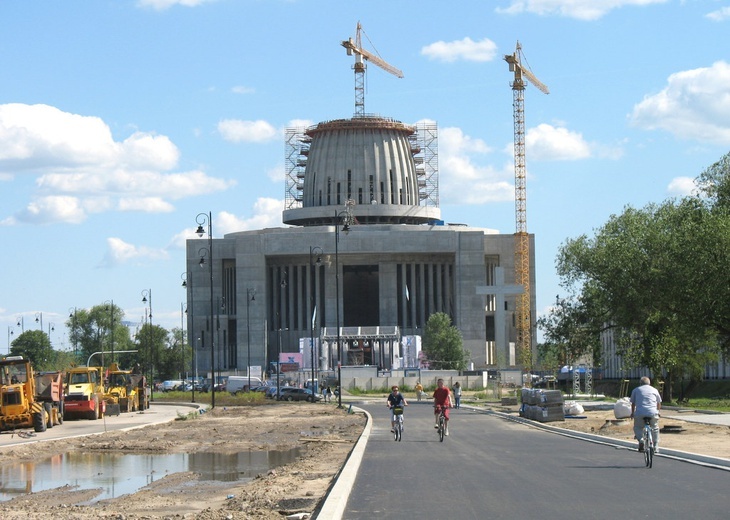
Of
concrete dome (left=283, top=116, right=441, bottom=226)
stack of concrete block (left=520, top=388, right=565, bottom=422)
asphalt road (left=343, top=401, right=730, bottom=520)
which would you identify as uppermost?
concrete dome (left=283, top=116, right=441, bottom=226)

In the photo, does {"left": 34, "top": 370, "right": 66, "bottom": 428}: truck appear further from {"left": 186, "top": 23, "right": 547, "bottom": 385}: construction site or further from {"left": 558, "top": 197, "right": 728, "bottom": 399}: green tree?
{"left": 186, "top": 23, "right": 547, "bottom": 385}: construction site

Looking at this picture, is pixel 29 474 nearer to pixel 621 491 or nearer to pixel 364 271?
pixel 621 491

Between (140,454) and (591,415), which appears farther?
(591,415)

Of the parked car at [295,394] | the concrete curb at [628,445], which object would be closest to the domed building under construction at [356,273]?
the parked car at [295,394]

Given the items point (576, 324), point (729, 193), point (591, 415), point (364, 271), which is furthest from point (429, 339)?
point (591, 415)

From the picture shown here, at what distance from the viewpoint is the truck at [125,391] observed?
60.4m

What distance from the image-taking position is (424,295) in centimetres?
13550

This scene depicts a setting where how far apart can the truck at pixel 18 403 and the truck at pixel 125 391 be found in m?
16.1

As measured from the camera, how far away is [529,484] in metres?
17.8

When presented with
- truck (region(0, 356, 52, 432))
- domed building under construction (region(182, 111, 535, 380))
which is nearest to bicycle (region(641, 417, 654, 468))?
truck (region(0, 356, 52, 432))

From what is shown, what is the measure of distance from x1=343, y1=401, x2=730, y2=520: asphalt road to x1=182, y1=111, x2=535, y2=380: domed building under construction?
9052cm

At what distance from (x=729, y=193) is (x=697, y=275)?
29.5 feet

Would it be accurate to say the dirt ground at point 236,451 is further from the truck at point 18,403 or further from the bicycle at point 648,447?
the truck at point 18,403

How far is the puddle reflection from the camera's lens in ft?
73.6
